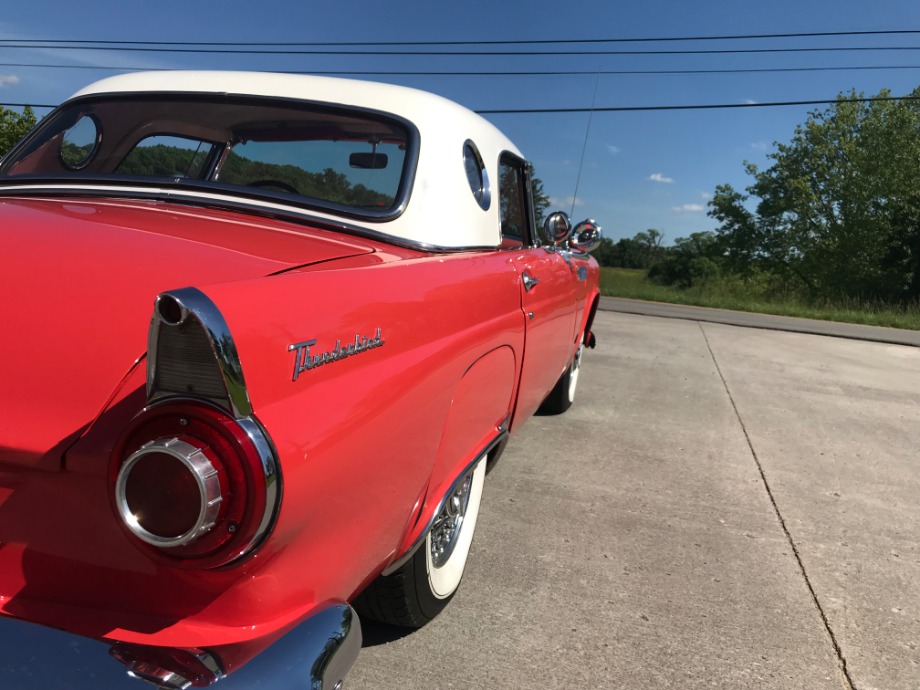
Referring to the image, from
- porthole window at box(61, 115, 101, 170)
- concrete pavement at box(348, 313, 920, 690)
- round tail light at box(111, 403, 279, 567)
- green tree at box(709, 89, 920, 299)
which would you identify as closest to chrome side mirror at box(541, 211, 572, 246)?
concrete pavement at box(348, 313, 920, 690)

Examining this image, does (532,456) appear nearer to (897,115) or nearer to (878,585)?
(878,585)

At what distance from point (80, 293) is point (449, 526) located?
156 cm

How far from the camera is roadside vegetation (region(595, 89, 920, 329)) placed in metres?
31.6

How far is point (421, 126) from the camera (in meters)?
2.51

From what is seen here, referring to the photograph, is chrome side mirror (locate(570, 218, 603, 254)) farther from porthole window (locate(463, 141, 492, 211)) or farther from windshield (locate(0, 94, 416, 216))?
windshield (locate(0, 94, 416, 216))

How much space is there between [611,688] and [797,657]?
0.70 m

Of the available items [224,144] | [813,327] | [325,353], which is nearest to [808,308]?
[813,327]

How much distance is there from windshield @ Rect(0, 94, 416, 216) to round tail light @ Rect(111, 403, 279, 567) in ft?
4.88

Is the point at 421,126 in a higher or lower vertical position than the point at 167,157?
higher

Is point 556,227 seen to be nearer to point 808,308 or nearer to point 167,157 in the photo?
point 167,157

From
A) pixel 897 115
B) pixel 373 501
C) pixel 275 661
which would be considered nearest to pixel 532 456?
pixel 373 501

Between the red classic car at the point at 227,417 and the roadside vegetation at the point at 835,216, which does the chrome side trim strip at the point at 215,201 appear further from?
the roadside vegetation at the point at 835,216

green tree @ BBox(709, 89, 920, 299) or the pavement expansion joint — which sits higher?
green tree @ BBox(709, 89, 920, 299)

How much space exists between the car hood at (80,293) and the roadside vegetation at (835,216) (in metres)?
29.9
